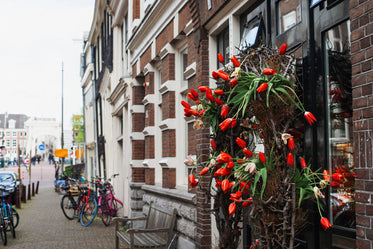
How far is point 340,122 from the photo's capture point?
156 inches

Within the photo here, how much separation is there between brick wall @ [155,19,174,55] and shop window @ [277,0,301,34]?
4.15m

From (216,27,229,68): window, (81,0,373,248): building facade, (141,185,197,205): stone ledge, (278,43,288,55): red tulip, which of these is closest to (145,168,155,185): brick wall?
(81,0,373,248): building facade

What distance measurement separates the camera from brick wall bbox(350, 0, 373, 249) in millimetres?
3299

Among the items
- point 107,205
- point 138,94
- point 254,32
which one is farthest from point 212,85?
point 107,205

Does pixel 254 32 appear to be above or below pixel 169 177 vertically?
above

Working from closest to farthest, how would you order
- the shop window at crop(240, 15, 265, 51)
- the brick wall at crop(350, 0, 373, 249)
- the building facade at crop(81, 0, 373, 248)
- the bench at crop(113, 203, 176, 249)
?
the brick wall at crop(350, 0, 373, 249) < the building facade at crop(81, 0, 373, 248) < the shop window at crop(240, 15, 265, 51) < the bench at crop(113, 203, 176, 249)

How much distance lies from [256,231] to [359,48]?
1561 mm

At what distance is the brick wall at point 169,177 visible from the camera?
8992mm

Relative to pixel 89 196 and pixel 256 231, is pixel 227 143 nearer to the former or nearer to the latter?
pixel 256 231

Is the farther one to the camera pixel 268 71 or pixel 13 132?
pixel 13 132

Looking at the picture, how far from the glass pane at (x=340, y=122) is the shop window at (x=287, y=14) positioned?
1.83 feet

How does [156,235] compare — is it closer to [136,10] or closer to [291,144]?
→ [291,144]

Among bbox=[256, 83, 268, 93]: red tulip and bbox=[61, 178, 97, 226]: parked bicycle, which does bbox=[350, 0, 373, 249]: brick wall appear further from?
bbox=[61, 178, 97, 226]: parked bicycle

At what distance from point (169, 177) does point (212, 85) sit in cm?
270
